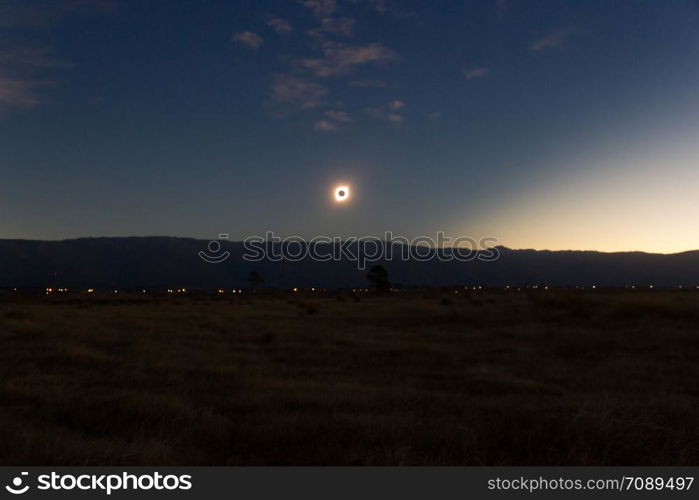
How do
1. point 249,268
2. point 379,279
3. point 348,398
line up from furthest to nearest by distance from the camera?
point 249,268, point 379,279, point 348,398

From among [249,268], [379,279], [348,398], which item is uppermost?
[249,268]

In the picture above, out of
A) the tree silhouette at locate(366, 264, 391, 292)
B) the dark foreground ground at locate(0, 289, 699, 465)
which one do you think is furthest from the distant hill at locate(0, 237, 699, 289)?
the dark foreground ground at locate(0, 289, 699, 465)

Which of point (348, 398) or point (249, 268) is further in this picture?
point (249, 268)

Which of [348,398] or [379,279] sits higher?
[379,279]

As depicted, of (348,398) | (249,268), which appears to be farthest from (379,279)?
(348,398)

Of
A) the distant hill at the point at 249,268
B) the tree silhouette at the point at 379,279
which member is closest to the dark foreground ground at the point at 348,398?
the tree silhouette at the point at 379,279

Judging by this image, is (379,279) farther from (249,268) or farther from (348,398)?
(348,398)

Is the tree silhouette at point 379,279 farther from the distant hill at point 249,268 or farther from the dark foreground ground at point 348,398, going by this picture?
the dark foreground ground at point 348,398
